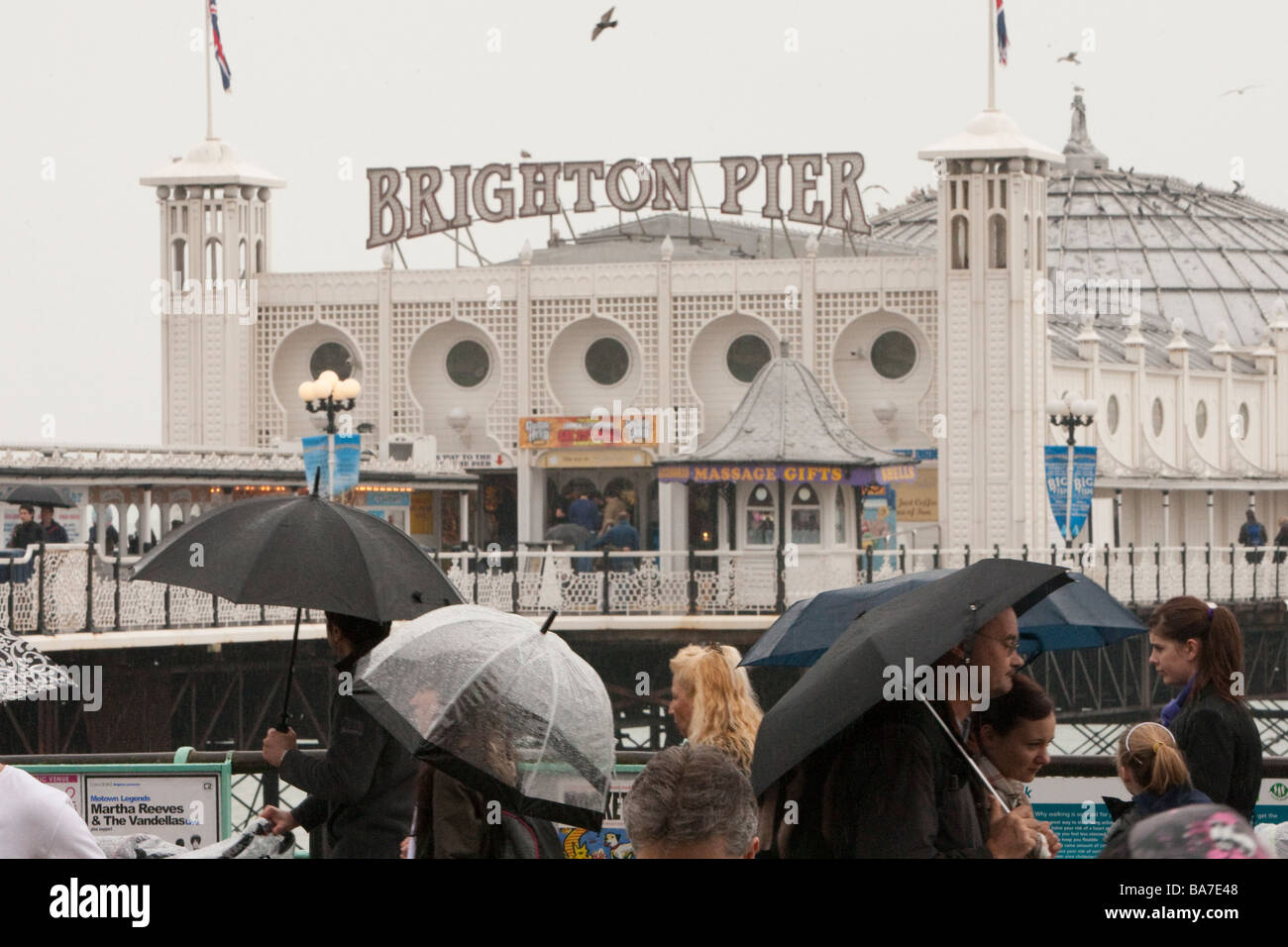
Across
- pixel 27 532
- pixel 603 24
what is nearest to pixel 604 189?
pixel 603 24

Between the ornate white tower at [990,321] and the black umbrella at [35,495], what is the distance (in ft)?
57.3

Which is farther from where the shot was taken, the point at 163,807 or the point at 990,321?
the point at 990,321

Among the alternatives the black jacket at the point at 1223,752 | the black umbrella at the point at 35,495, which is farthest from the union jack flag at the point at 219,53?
the black jacket at the point at 1223,752

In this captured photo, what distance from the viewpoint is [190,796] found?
9.60m

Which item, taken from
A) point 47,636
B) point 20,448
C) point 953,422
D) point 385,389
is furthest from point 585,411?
point 47,636

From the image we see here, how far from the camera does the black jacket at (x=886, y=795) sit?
20.0ft

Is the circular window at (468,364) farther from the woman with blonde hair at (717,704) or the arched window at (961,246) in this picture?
the woman with blonde hair at (717,704)

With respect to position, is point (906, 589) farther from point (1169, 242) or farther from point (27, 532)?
point (1169, 242)

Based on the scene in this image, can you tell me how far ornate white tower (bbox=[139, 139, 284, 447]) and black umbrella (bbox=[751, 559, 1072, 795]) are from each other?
38158mm

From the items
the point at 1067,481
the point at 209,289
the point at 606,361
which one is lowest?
the point at 1067,481

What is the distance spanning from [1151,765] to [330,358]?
39137mm

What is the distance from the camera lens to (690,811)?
17.9ft
